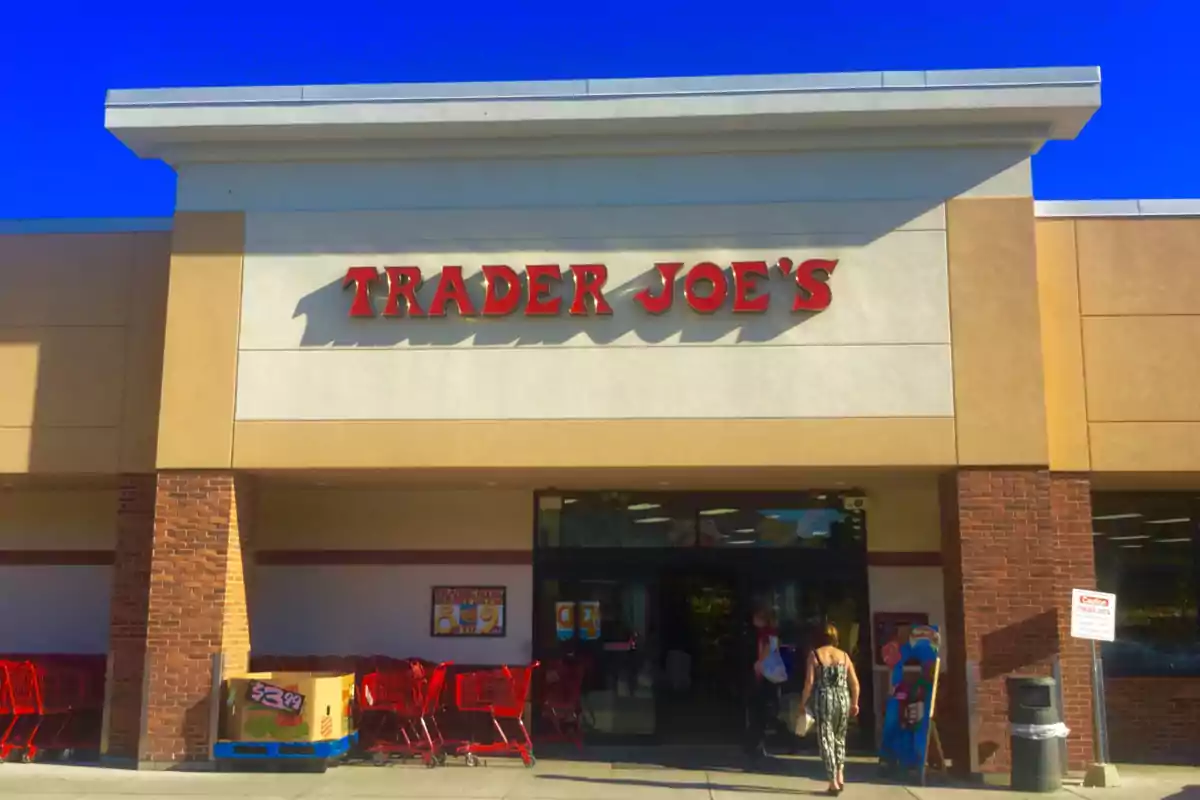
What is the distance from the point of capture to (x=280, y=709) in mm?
12055

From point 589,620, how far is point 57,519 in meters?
7.35

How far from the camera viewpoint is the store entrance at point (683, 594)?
14.5 metres

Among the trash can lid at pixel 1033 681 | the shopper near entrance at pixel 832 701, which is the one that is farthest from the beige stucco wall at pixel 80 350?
the trash can lid at pixel 1033 681

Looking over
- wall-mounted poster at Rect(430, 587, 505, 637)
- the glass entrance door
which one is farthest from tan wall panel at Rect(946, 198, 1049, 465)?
wall-mounted poster at Rect(430, 587, 505, 637)

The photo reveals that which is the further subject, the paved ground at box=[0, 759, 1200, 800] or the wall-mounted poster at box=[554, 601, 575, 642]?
the wall-mounted poster at box=[554, 601, 575, 642]

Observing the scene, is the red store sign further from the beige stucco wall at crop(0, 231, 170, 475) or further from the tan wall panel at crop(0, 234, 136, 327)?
the tan wall panel at crop(0, 234, 136, 327)


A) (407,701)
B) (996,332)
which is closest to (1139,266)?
(996,332)

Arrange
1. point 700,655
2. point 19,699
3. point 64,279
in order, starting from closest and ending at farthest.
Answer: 1. point 19,699
2. point 64,279
3. point 700,655

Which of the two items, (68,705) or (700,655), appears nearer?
(68,705)

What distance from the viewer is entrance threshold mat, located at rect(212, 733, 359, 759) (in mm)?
12008

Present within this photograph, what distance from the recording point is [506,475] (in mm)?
13070

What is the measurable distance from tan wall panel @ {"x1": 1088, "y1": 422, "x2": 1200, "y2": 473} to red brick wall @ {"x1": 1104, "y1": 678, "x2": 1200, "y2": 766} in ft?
10.3

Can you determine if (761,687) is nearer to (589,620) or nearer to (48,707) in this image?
(589,620)

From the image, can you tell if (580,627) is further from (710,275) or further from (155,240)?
(155,240)
